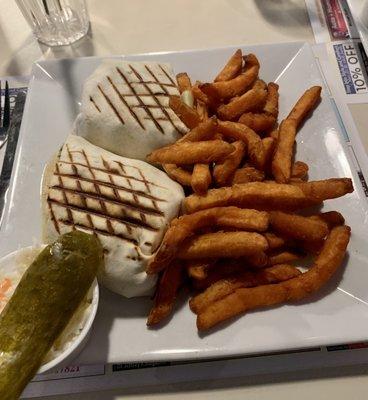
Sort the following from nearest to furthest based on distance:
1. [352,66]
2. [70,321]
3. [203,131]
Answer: [70,321] → [203,131] → [352,66]

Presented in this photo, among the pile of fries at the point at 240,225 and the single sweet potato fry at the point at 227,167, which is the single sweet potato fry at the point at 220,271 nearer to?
the pile of fries at the point at 240,225

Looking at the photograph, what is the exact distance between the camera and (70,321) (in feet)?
4.44

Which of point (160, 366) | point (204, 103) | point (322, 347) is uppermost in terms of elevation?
point (204, 103)

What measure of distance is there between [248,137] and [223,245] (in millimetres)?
479

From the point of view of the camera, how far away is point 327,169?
6.04 feet

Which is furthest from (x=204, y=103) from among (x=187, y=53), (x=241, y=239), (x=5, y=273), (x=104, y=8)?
(x=104, y=8)

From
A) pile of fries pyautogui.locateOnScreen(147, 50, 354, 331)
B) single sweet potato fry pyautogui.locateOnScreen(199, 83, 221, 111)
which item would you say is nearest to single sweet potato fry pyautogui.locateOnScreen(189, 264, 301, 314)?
pile of fries pyautogui.locateOnScreen(147, 50, 354, 331)

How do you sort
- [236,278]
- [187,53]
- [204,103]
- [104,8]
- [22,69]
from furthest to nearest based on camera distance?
[104,8] < [22,69] < [187,53] < [204,103] < [236,278]

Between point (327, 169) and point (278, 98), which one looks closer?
point (327, 169)

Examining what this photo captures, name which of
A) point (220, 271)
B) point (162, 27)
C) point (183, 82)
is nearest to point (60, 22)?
point (162, 27)

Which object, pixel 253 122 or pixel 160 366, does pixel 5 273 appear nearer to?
pixel 160 366

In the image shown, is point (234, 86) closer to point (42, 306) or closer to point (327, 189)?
point (327, 189)

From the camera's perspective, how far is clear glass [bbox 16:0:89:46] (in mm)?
2635

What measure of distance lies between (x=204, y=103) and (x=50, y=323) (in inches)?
44.3
